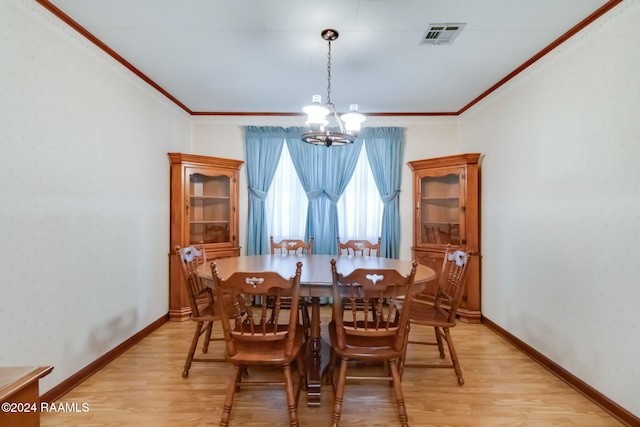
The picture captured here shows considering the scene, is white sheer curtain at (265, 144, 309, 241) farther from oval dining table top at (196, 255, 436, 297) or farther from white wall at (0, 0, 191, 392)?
white wall at (0, 0, 191, 392)

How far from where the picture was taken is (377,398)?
2.05 meters

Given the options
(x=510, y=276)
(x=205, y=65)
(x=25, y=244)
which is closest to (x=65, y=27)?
(x=205, y=65)

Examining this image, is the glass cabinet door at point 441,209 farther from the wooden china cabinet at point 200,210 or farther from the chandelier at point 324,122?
the wooden china cabinet at point 200,210

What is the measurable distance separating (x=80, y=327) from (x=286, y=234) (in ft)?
7.91

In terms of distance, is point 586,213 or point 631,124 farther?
point 586,213

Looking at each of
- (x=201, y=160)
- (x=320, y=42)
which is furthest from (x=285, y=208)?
(x=320, y=42)

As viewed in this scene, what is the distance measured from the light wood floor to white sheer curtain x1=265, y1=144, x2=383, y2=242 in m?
1.92

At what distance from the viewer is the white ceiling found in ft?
6.61

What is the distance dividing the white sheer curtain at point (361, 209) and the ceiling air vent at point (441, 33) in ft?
6.16

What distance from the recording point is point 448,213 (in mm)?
3803

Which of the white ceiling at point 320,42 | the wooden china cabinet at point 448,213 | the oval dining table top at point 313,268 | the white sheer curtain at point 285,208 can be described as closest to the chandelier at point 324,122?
the white ceiling at point 320,42

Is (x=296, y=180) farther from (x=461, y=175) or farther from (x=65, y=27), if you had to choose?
(x=65, y=27)

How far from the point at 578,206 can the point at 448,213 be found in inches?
65.1

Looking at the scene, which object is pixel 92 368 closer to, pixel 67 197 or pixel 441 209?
pixel 67 197
